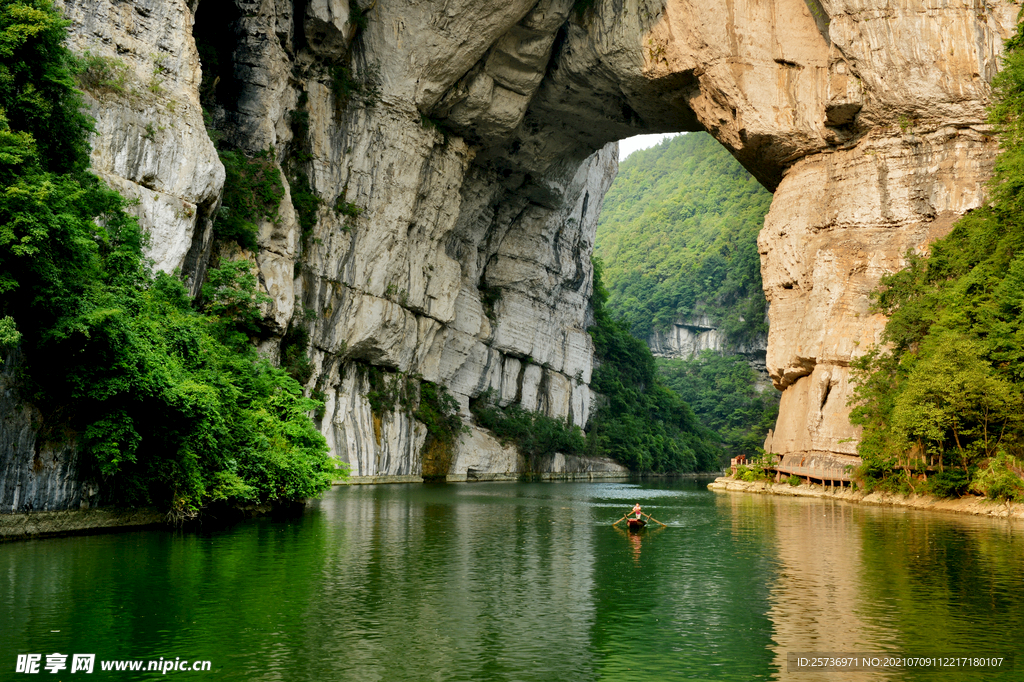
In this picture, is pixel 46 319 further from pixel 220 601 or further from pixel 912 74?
pixel 912 74

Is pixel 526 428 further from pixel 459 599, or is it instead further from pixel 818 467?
pixel 459 599

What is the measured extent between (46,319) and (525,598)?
912 cm

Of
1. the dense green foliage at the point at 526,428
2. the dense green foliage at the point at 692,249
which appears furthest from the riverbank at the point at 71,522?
the dense green foliage at the point at 692,249

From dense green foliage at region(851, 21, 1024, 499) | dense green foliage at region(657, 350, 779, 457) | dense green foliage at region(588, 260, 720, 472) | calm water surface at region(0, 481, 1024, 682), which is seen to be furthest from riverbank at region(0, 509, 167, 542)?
dense green foliage at region(657, 350, 779, 457)

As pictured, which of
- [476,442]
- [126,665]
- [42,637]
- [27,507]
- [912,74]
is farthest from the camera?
[476,442]

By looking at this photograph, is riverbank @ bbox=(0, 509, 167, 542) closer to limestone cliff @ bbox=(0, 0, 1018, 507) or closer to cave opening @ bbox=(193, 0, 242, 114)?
limestone cliff @ bbox=(0, 0, 1018, 507)

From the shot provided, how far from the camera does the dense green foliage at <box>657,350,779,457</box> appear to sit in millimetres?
78562

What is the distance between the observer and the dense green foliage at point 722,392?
78562 mm

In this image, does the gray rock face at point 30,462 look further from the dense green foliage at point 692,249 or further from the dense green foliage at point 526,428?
the dense green foliage at point 692,249

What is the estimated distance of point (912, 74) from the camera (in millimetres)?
30797

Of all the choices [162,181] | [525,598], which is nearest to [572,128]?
[162,181]

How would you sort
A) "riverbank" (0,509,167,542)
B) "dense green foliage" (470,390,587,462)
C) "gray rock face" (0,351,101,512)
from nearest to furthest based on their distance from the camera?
1. "gray rock face" (0,351,101,512)
2. "riverbank" (0,509,167,542)
3. "dense green foliage" (470,390,587,462)

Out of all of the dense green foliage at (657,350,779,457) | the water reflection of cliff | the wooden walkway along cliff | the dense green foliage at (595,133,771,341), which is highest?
the dense green foliage at (595,133,771,341)

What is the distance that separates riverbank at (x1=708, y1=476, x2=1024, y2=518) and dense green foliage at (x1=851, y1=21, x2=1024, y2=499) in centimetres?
38
